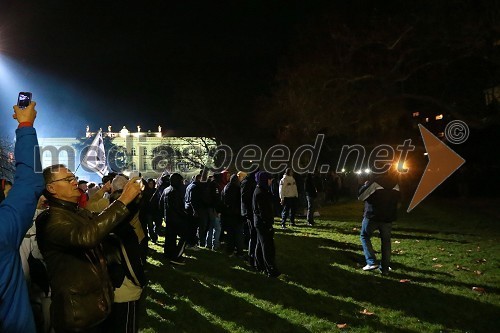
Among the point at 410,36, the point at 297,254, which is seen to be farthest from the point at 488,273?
the point at 410,36

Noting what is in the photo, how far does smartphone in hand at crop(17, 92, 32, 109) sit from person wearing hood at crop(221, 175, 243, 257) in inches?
311

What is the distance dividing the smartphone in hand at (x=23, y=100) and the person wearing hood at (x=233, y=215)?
7.89m

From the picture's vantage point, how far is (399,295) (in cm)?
711

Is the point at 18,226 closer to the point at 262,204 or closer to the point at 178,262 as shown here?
the point at 262,204

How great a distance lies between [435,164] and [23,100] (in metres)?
30.0

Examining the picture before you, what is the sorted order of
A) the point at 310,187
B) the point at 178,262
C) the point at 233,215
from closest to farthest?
the point at 178,262 < the point at 233,215 < the point at 310,187

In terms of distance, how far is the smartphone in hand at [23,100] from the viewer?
2.56 meters

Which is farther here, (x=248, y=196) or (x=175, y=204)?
(x=175, y=204)

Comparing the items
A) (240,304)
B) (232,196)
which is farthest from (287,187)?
(240,304)

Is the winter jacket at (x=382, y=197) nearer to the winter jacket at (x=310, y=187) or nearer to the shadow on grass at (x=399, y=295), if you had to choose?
the shadow on grass at (x=399, y=295)

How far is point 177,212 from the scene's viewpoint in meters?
9.80

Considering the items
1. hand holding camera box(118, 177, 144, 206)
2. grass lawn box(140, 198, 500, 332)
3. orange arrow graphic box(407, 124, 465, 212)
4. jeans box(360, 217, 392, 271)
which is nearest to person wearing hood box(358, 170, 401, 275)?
jeans box(360, 217, 392, 271)

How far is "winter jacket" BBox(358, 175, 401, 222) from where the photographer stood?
815 centimetres

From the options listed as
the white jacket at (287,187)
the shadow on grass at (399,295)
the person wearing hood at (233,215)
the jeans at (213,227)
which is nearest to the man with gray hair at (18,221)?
the shadow on grass at (399,295)
